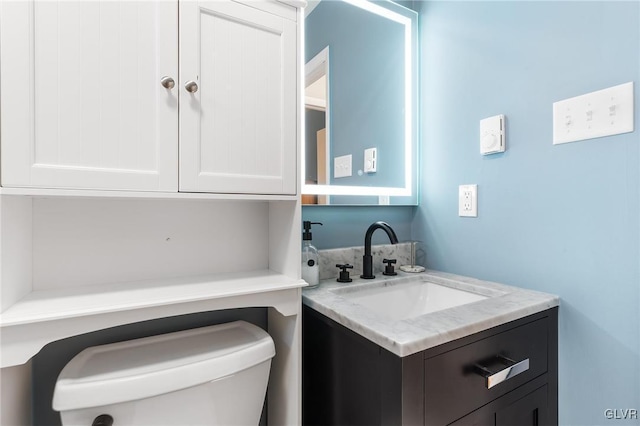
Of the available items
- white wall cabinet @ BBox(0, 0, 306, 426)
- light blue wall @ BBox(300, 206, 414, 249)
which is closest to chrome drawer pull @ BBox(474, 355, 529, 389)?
white wall cabinet @ BBox(0, 0, 306, 426)

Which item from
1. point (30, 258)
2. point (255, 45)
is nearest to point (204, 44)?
point (255, 45)

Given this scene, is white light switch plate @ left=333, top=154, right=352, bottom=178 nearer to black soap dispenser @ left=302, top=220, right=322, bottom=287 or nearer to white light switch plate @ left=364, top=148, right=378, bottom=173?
white light switch plate @ left=364, top=148, right=378, bottom=173

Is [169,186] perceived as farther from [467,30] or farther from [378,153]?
[467,30]

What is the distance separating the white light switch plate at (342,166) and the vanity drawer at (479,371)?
2.56 feet

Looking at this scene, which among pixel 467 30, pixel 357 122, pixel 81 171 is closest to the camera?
pixel 81 171

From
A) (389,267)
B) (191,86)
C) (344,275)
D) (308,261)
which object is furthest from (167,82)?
(389,267)

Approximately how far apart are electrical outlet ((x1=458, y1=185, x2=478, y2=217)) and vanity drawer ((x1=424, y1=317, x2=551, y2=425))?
443 mm

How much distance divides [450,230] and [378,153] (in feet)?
1.47

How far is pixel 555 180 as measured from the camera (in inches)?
38.9

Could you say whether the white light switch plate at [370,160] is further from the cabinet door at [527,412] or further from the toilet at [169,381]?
the cabinet door at [527,412]

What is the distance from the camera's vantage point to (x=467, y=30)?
48.9 inches

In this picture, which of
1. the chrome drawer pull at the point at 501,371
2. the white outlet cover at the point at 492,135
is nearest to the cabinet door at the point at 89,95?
the chrome drawer pull at the point at 501,371

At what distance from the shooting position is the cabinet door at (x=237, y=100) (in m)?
0.79

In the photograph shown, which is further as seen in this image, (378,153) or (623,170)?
(378,153)
